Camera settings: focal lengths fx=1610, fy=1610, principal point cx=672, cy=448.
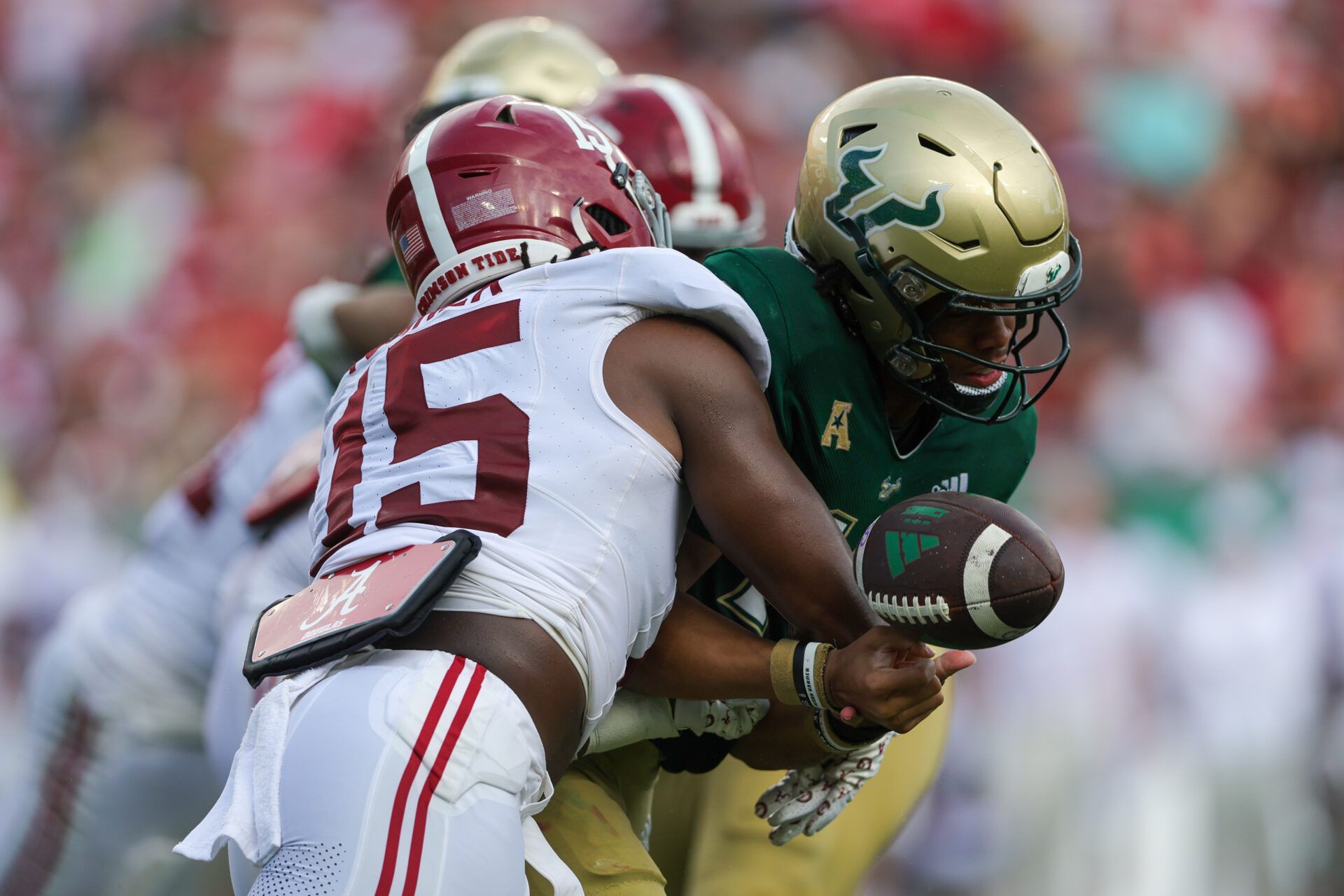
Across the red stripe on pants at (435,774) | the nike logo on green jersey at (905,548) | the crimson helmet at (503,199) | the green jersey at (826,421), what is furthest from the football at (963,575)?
the crimson helmet at (503,199)

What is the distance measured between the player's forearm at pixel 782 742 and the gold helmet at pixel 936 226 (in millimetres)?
576

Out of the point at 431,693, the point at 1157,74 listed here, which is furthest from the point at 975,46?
the point at 431,693

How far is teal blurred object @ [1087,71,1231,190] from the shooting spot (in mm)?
8109

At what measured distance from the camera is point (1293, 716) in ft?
22.5

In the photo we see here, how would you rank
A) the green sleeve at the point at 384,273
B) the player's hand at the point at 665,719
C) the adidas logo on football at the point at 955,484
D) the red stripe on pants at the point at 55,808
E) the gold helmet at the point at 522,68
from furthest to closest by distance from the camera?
the gold helmet at the point at 522,68, the red stripe on pants at the point at 55,808, the green sleeve at the point at 384,273, the adidas logo on football at the point at 955,484, the player's hand at the point at 665,719

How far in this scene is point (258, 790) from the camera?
2029mm

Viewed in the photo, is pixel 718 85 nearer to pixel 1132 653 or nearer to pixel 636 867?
pixel 1132 653

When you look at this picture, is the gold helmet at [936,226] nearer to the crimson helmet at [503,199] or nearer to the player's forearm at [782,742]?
the crimson helmet at [503,199]

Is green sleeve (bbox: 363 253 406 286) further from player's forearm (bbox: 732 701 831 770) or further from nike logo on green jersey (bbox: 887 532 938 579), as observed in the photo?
nike logo on green jersey (bbox: 887 532 938 579)

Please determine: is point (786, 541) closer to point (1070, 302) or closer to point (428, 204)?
point (428, 204)

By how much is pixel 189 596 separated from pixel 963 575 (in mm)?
2747

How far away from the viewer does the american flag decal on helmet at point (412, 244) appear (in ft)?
8.33

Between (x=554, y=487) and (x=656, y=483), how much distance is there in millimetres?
147

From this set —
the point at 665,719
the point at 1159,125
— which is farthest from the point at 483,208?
the point at 1159,125
